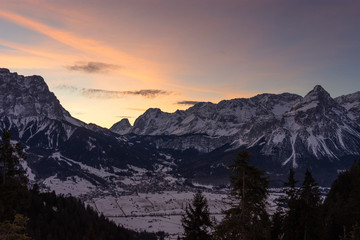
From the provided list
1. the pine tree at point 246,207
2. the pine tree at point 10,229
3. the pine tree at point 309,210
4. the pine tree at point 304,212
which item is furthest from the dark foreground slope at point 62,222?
the pine tree at point 246,207

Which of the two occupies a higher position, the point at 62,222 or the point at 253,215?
the point at 253,215

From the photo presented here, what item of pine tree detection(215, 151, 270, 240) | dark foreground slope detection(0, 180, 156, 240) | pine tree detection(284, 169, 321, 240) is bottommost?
dark foreground slope detection(0, 180, 156, 240)

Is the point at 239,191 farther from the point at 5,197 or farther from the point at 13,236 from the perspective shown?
the point at 5,197

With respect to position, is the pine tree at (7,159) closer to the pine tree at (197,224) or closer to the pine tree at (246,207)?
the pine tree at (197,224)

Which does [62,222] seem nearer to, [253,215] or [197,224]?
[197,224]

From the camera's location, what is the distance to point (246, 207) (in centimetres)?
3303

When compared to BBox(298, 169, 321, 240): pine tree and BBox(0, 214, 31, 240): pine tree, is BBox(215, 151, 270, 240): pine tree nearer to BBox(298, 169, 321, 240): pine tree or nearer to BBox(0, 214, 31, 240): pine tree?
BBox(0, 214, 31, 240): pine tree

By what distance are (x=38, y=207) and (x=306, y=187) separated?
123 metres

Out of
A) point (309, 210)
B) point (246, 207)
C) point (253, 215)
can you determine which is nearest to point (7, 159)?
point (253, 215)

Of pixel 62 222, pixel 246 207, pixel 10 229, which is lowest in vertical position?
pixel 62 222

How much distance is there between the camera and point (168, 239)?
190 meters

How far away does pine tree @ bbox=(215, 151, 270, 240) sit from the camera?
32.3 m

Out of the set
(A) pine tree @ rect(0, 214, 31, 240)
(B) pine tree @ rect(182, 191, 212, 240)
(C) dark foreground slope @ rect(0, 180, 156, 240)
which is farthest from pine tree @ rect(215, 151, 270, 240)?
(C) dark foreground slope @ rect(0, 180, 156, 240)

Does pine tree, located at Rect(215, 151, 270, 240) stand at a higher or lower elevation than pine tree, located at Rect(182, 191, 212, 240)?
higher
